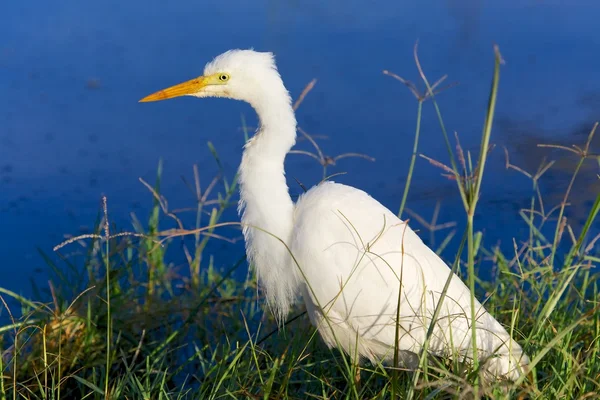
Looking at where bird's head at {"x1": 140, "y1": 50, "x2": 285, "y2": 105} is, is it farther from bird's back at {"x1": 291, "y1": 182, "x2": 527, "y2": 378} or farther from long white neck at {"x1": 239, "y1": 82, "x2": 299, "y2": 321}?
bird's back at {"x1": 291, "y1": 182, "x2": 527, "y2": 378}

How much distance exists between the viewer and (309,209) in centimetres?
231

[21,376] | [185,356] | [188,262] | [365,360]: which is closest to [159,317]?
[185,356]

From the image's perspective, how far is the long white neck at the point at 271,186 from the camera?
227cm

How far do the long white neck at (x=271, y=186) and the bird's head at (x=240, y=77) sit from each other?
2cm

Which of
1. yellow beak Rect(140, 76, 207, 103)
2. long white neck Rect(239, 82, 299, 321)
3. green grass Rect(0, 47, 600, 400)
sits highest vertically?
yellow beak Rect(140, 76, 207, 103)

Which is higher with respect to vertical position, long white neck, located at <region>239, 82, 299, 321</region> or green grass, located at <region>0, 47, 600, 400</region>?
long white neck, located at <region>239, 82, 299, 321</region>

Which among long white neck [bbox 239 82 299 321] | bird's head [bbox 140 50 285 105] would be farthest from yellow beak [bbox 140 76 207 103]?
long white neck [bbox 239 82 299 321]

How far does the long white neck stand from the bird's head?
2 centimetres

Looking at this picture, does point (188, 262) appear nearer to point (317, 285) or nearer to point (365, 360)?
point (365, 360)

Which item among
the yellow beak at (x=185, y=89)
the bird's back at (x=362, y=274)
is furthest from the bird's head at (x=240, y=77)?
the bird's back at (x=362, y=274)

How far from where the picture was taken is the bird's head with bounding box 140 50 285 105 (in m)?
2.27

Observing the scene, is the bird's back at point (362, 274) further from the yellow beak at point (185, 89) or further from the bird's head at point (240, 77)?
the yellow beak at point (185, 89)

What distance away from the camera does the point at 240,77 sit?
231 centimetres

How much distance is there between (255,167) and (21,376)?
1.18 meters
